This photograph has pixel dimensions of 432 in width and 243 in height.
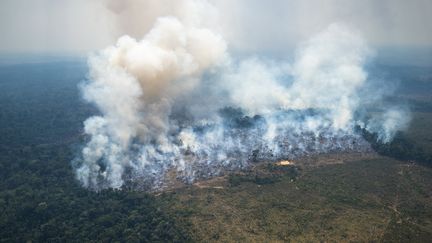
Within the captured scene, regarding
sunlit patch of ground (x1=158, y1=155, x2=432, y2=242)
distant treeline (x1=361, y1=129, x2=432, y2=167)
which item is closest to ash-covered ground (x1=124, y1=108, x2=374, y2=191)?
distant treeline (x1=361, y1=129, x2=432, y2=167)

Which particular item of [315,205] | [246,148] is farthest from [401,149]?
[315,205]

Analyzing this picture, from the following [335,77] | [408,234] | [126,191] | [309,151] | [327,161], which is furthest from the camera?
[335,77]

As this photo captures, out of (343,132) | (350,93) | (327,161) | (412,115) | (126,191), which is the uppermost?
(350,93)

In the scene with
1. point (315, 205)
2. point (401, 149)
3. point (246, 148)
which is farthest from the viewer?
point (246, 148)

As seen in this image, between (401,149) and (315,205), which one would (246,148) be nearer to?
(315,205)

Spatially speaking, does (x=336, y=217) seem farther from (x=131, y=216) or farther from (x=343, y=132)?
(x=343, y=132)

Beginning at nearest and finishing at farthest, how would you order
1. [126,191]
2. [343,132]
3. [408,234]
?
[408,234] → [126,191] → [343,132]

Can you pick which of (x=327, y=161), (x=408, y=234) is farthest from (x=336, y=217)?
(x=327, y=161)

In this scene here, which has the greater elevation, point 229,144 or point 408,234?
point 229,144

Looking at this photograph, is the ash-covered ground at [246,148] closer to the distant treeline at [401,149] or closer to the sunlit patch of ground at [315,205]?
the distant treeline at [401,149]
